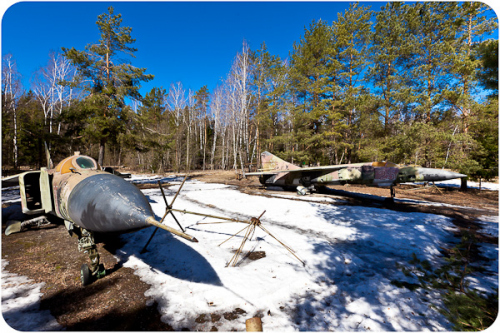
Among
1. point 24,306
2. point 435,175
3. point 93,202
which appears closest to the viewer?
point 93,202

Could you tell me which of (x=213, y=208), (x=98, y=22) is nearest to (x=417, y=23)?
(x=213, y=208)

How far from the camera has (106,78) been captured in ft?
43.7

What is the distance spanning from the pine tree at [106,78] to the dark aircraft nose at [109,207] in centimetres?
1292

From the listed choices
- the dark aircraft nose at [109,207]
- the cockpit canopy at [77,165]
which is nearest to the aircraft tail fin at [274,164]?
the cockpit canopy at [77,165]

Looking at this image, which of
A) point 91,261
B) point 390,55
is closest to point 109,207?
point 91,261

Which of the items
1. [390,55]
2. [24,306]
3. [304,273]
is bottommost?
[304,273]

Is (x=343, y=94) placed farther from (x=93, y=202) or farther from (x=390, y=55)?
(x=93, y=202)

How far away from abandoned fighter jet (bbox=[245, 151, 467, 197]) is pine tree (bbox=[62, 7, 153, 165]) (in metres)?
11.5

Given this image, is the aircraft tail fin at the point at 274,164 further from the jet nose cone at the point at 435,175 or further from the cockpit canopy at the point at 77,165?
the cockpit canopy at the point at 77,165

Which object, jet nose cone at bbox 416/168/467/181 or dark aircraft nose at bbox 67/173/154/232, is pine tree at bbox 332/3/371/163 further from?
dark aircraft nose at bbox 67/173/154/232

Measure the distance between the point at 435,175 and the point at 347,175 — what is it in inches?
148

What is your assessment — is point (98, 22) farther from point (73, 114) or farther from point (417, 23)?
point (417, 23)

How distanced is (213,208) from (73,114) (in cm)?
1216

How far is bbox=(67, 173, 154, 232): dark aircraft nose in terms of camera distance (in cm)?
215
